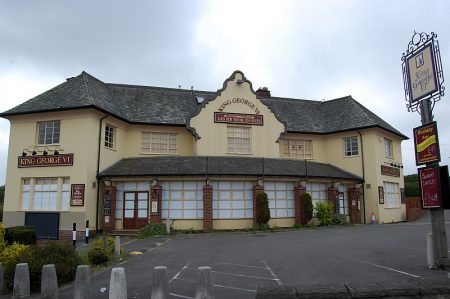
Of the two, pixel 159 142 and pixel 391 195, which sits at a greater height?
pixel 159 142

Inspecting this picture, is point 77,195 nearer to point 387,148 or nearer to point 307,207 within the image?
point 307,207

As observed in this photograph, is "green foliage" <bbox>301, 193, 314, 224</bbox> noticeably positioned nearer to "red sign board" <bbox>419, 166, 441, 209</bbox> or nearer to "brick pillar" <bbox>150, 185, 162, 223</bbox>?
"brick pillar" <bbox>150, 185, 162, 223</bbox>

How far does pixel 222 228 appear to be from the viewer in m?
22.5

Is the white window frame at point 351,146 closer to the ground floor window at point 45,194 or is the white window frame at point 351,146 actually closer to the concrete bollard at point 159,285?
the ground floor window at point 45,194

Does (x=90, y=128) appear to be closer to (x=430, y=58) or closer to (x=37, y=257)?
Result: (x=37, y=257)

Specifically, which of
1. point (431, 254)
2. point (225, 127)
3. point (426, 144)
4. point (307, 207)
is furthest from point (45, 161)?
point (431, 254)

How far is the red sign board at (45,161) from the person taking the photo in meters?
21.8

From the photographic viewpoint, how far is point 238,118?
2594 centimetres

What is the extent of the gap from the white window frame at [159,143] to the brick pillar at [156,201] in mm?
4211

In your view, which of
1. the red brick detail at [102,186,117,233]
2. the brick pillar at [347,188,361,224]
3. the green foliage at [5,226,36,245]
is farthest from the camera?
the brick pillar at [347,188,361,224]

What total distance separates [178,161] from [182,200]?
2.64 m

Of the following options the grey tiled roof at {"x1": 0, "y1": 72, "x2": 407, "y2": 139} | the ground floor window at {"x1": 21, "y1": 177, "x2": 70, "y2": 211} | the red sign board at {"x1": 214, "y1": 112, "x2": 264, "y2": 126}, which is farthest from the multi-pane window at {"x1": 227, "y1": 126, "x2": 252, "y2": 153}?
the ground floor window at {"x1": 21, "y1": 177, "x2": 70, "y2": 211}

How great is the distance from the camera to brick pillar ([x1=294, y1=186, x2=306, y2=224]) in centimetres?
2362

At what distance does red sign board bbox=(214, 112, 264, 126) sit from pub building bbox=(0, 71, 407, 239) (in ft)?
0.22
